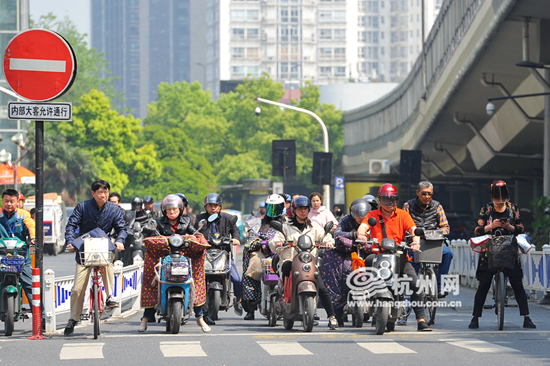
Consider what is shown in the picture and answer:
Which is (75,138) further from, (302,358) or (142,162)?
(302,358)

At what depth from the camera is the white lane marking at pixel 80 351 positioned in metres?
9.56

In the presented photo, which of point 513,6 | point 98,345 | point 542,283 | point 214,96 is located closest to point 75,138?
point 513,6

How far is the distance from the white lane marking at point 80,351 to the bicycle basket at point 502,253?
459 cm

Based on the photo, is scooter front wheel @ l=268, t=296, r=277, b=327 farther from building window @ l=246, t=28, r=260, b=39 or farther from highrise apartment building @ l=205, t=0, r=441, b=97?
building window @ l=246, t=28, r=260, b=39

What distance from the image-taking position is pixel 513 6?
22.1 m

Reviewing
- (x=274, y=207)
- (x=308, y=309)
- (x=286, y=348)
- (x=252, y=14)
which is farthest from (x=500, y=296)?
(x=252, y=14)

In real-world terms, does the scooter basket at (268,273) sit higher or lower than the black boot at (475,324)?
higher

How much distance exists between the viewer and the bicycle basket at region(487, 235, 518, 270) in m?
12.0

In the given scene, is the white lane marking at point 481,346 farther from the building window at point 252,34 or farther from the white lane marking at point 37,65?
the building window at point 252,34

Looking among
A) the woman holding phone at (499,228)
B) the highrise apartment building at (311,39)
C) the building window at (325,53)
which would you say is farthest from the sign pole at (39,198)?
the building window at (325,53)

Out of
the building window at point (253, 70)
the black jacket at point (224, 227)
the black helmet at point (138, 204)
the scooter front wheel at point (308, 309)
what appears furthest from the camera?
the building window at point (253, 70)

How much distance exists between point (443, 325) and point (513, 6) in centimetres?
1110

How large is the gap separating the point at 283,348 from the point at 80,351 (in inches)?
76.9

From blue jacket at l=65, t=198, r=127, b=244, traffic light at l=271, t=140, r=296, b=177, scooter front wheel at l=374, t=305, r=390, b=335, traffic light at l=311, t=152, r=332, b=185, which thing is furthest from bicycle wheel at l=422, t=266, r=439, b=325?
traffic light at l=311, t=152, r=332, b=185
